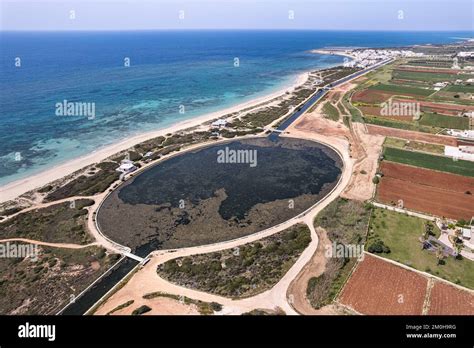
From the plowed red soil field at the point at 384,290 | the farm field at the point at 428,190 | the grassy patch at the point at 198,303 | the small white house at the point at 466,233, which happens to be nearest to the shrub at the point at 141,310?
the grassy patch at the point at 198,303

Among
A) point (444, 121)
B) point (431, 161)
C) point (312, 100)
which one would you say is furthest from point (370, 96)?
point (431, 161)

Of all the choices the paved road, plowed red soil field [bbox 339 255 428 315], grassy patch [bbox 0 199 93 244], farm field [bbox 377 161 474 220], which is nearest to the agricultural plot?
the paved road

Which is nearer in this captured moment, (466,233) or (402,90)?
(466,233)

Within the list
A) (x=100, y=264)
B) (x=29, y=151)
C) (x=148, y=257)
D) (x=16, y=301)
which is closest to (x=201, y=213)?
(x=148, y=257)

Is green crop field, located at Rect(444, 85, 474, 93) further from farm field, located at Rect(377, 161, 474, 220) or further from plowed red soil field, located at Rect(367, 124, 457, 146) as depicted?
farm field, located at Rect(377, 161, 474, 220)

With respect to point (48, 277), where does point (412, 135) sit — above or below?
above

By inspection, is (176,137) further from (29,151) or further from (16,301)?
(16,301)

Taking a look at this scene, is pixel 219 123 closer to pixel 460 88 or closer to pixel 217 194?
pixel 217 194
